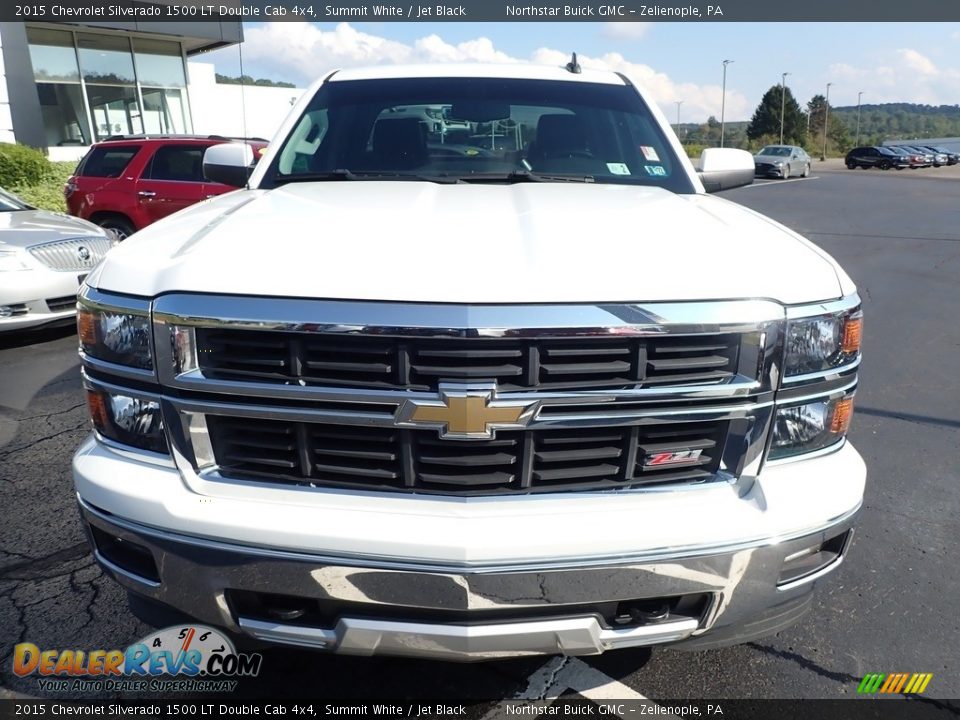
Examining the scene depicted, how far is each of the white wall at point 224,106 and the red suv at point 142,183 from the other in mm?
13802

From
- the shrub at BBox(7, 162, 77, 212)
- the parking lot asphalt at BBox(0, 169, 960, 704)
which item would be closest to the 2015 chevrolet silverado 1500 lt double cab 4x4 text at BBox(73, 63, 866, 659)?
the parking lot asphalt at BBox(0, 169, 960, 704)

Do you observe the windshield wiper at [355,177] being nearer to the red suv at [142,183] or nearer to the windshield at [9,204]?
the windshield at [9,204]

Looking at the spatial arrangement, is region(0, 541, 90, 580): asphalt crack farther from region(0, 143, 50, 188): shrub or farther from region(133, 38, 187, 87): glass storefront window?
region(133, 38, 187, 87): glass storefront window

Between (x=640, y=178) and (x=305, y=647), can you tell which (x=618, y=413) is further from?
(x=640, y=178)

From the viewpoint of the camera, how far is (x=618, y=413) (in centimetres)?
179

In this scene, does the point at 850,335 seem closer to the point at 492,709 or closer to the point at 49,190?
the point at 492,709

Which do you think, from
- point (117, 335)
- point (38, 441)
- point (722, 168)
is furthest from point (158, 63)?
point (117, 335)

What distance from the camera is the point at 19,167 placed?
15.9 meters

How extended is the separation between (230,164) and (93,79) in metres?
21.8

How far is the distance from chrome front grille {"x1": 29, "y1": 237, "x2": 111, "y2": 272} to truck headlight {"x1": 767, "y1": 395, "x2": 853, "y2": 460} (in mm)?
6498

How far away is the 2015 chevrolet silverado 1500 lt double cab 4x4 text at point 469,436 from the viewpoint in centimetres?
171

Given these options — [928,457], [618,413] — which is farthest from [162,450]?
[928,457]

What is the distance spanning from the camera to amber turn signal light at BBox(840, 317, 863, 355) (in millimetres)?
1967

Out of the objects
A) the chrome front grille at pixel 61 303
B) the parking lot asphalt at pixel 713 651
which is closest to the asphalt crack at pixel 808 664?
the parking lot asphalt at pixel 713 651
